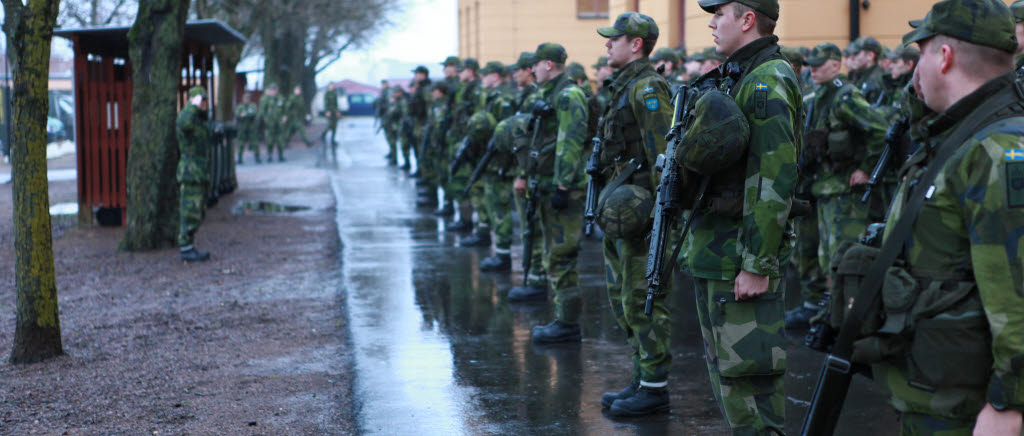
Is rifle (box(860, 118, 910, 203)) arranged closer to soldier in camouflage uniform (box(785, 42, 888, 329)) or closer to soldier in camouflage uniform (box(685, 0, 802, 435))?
soldier in camouflage uniform (box(785, 42, 888, 329))

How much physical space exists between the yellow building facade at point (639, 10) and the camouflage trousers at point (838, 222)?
5.89m

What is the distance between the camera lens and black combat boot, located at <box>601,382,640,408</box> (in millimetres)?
5395

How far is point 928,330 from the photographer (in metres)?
2.61

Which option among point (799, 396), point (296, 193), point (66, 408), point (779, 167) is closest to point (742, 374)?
point (779, 167)

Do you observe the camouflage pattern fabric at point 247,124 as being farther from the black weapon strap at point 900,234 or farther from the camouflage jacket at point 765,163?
the black weapon strap at point 900,234

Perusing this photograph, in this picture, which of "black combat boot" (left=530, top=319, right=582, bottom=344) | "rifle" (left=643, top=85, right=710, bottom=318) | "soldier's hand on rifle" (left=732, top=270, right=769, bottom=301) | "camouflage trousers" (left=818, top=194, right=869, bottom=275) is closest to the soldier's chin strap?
"soldier's hand on rifle" (left=732, top=270, right=769, bottom=301)

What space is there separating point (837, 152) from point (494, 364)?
2877 mm

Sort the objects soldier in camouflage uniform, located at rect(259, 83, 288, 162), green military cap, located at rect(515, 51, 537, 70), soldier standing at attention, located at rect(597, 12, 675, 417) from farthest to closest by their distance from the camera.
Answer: soldier in camouflage uniform, located at rect(259, 83, 288, 162) < green military cap, located at rect(515, 51, 537, 70) < soldier standing at attention, located at rect(597, 12, 675, 417)

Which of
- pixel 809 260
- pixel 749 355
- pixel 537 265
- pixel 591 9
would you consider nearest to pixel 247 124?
pixel 591 9

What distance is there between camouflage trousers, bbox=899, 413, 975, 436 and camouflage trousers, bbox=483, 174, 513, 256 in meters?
7.48

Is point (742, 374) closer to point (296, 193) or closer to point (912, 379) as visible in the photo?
point (912, 379)

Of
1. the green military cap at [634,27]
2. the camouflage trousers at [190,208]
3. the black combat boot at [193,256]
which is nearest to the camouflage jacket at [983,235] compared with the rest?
the green military cap at [634,27]

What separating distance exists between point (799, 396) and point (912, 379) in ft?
9.89

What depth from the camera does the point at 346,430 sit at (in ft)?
17.0
